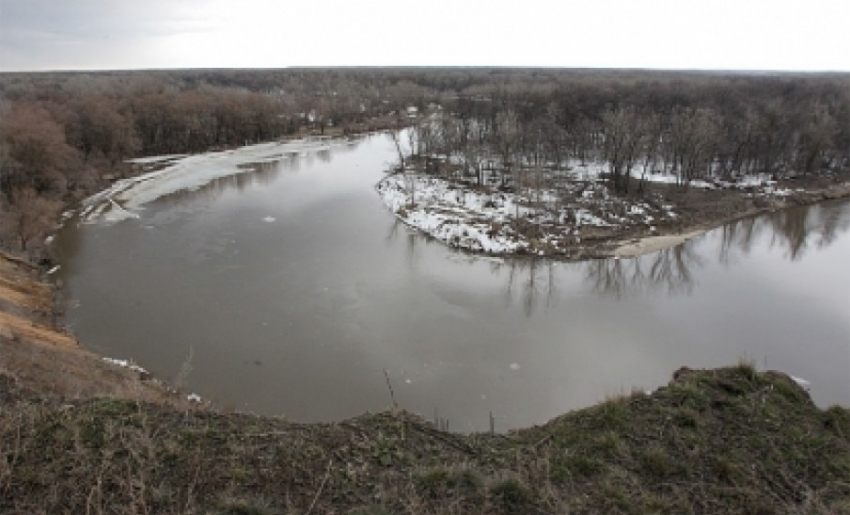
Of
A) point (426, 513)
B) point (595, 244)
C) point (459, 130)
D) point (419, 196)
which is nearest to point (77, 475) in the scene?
point (426, 513)

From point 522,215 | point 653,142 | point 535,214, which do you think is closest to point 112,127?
point 522,215

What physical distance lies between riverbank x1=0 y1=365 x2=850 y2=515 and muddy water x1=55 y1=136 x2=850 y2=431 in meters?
2.98

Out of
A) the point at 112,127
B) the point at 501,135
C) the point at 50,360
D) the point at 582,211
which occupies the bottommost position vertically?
the point at 50,360

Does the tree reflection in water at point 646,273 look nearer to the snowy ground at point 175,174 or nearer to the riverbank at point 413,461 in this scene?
the riverbank at point 413,461

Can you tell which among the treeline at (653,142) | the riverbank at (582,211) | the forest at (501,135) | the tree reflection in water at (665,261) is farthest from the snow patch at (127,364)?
the treeline at (653,142)

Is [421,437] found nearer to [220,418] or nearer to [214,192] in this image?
[220,418]

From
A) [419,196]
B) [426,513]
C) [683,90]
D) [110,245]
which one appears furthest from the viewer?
[683,90]

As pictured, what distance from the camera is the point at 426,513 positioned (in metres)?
3.90

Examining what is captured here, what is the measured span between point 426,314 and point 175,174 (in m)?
23.1

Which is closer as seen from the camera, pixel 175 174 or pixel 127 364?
pixel 127 364

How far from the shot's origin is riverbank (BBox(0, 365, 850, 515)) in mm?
3943

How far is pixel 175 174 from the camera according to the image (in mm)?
30250

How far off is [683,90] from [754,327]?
123 ft

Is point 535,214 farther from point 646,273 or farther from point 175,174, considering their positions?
point 175,174
